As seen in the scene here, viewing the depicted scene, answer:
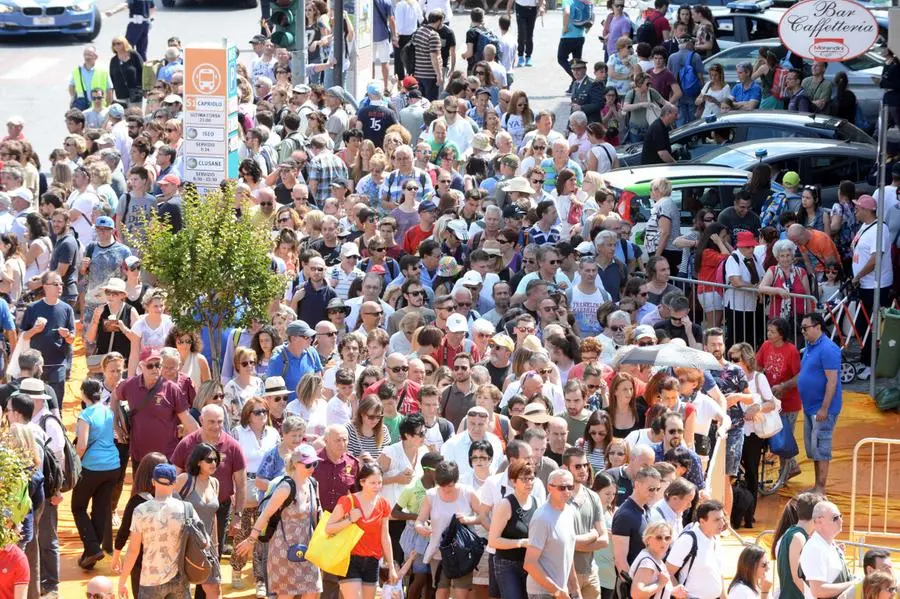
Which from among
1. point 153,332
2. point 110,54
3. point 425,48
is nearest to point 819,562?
point 153,332

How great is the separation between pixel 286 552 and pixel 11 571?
6.18ft

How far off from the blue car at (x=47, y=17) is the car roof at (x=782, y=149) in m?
15.3

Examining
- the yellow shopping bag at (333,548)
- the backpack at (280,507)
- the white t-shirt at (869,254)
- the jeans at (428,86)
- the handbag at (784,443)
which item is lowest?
the handbag at (784,443)

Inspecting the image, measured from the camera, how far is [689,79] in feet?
84.4

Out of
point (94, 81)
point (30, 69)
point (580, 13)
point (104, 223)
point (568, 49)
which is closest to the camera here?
point (104, 223)

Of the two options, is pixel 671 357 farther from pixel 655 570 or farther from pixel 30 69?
pixel 30 69

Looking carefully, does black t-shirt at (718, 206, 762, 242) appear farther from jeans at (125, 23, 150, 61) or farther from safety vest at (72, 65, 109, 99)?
jeans at (125, 23, 150, 61)

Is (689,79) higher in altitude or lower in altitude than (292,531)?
higher

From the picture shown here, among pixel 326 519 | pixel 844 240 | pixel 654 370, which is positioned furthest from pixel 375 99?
pixel 326 519

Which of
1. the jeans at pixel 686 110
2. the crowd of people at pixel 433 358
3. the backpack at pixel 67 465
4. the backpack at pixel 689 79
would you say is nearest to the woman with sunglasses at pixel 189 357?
the crowd of people at pixel 433 358

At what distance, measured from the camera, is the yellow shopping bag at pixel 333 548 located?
11.8m

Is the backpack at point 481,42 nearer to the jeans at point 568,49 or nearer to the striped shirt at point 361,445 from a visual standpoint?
the jeans at point 568,49

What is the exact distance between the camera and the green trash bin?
57.1 feet

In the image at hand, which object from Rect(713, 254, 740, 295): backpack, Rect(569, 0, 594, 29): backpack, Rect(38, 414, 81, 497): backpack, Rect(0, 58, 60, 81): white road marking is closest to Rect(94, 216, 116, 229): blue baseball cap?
Rect(38, 414, 81, 497): backpack
